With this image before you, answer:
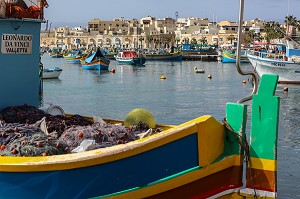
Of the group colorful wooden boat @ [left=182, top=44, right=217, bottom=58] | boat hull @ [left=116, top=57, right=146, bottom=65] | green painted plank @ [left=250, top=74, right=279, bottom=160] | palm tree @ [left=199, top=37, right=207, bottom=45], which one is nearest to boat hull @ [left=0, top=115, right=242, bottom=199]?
green painted plank @ [left=250, top=74, right=279, bottom=160]

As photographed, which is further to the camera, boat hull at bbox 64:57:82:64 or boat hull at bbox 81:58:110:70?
boat hull at bbox 64:57:82:64

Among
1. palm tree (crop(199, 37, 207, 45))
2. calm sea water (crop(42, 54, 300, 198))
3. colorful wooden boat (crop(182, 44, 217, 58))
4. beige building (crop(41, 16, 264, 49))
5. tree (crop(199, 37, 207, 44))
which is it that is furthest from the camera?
beige building (crop(41, 16, 264, 49))

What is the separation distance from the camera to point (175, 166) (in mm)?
7180

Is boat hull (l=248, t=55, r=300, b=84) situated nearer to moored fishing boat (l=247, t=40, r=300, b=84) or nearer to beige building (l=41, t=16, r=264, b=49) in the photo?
moored fishing boat (l=247, t=40, r=300, b=84)

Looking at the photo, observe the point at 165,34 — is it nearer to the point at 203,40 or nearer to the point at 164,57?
the point at 203,40

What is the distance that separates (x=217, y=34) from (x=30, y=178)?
167986 millimetres

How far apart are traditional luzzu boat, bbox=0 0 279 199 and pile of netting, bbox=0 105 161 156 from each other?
18.0 inches

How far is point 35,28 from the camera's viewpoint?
1002 cm

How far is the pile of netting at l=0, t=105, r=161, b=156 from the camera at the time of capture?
7.32 meters

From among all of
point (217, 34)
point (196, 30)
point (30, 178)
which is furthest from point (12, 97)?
point (196, 30)

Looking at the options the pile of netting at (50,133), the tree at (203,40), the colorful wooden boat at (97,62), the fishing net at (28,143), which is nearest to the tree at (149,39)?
the tree at (203,40)

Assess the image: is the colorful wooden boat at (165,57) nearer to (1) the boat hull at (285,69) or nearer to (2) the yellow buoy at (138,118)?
(1) the boat hull at (285,69)

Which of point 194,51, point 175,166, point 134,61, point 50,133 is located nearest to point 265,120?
point 175,166

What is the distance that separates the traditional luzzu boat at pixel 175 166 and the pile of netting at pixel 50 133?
46cm
